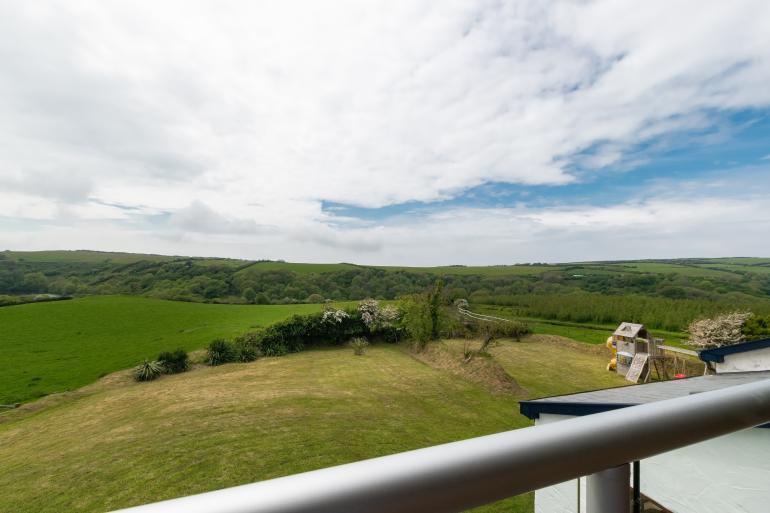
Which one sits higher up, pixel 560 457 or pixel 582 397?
pixel 560 457

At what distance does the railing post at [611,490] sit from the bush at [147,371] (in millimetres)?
20192

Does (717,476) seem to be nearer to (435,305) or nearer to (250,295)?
(435,305)

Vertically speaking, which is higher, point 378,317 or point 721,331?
point 721,331

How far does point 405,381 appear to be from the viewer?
15516mm

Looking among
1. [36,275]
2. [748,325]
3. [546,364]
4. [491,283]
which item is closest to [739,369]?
[546,364]

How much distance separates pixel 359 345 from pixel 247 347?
693 cm

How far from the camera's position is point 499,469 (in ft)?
1.42

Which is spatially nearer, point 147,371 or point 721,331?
point 147,371

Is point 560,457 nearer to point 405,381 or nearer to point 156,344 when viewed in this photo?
point 405,381

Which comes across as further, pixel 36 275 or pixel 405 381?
pixel 36 275

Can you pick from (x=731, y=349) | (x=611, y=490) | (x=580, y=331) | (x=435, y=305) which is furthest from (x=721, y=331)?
(x=611, y=490)

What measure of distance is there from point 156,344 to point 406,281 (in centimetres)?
2873

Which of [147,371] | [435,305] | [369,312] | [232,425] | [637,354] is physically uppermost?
[435,305]

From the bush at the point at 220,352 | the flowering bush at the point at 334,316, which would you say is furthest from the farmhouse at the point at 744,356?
the bush at the point at 220,352
